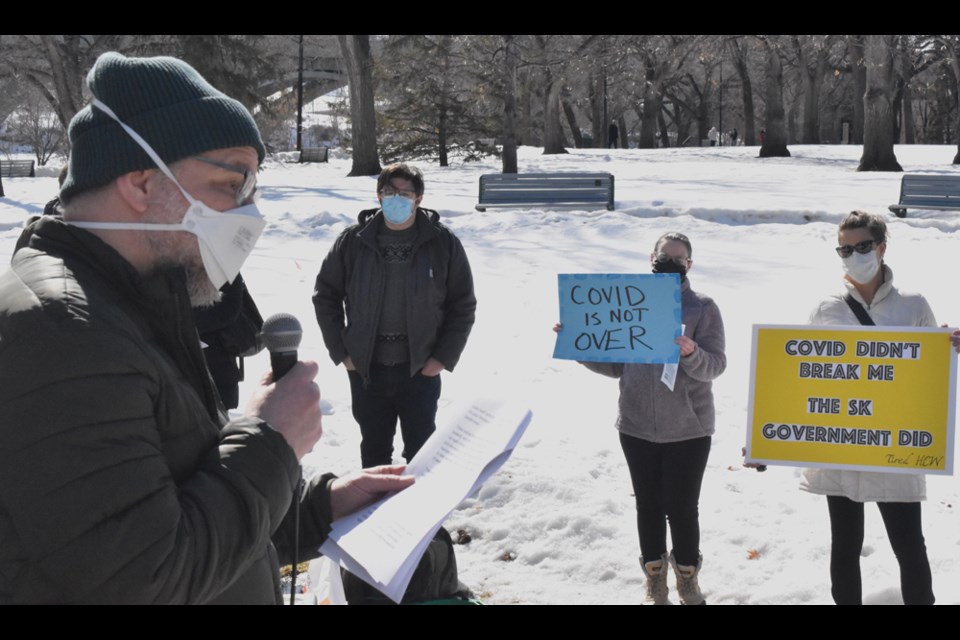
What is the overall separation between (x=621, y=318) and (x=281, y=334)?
253cm

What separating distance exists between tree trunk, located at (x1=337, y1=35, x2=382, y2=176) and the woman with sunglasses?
75.5ft

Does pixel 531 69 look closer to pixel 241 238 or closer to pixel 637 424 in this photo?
pixel 637 424

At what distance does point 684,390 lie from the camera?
450 cm

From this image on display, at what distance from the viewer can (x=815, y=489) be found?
4.17 meters

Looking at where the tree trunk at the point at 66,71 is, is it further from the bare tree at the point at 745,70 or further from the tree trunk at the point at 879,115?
the tree trunk at the point at 879,115

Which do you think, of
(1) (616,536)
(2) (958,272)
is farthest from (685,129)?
(1) (616,536)

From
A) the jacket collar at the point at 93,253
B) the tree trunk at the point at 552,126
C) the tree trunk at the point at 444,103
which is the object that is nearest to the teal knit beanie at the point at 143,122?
the jacket collar at the point at 93,253

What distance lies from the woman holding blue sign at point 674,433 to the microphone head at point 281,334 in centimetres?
252

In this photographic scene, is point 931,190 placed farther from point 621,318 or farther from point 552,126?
point 552,126

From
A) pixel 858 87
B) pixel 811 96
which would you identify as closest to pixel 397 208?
pixel 858 87

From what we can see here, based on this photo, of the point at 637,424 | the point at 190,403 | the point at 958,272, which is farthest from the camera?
the point at 958,272

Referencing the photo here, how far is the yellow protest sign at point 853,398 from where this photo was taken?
400cm

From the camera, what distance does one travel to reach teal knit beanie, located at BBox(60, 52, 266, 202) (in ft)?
6.04

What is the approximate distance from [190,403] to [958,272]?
1095 centimetres
